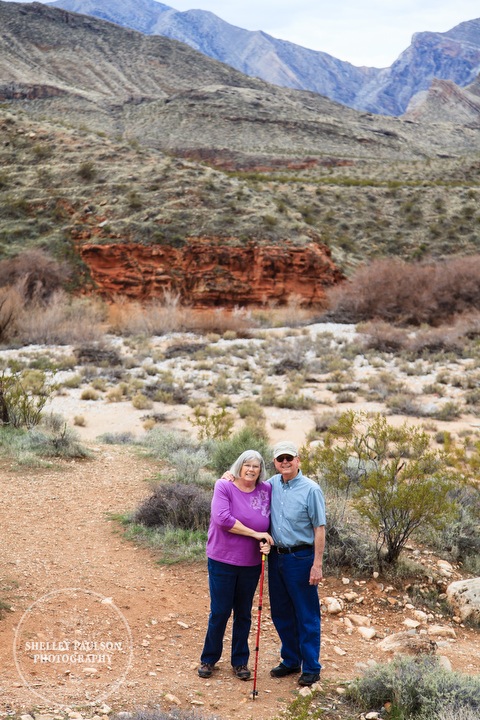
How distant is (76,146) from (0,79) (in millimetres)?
32402

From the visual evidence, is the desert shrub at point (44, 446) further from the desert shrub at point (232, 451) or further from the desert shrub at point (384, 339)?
the desert shrub at point (384, 339)

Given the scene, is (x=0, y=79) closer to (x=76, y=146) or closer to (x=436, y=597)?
(x=76, y=146)

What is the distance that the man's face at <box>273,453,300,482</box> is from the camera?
13.6 ft

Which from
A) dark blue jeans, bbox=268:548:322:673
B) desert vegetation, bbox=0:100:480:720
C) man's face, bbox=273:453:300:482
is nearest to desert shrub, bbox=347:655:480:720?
desert vegetation, bbox=0:100:480:720

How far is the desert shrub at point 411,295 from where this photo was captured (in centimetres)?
2534

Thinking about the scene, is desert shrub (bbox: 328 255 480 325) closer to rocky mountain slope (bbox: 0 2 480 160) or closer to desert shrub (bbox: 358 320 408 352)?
desert shrub (bbox: 358 320 408 352)

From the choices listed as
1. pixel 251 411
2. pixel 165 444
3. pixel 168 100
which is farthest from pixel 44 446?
A: pixel 168 100

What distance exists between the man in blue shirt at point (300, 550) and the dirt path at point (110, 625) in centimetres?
25

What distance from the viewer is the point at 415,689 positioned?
12.1 feet

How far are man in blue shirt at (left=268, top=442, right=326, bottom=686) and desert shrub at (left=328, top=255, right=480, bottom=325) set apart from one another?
21721 millimetres

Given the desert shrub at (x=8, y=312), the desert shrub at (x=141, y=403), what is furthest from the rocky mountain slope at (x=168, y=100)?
the desert shrub at (x=141, y=403)

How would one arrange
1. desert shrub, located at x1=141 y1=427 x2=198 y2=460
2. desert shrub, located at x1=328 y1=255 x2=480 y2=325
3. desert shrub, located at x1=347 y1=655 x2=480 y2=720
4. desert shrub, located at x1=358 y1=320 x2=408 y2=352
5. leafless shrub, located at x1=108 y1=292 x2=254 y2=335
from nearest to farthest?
desert shrub, located at x1=347 y1=655 x2=480 y2=720 → desert shrub, located at x1=141 y1=427 x2=198 y2=460 → desert shrub, located at x1=358 y1=320 x2=408 y2=352 → leafless shrub, located at x1=108 y1=292 x2=254 y2=335 → desert shrub, located at x1=328 y1=255 x2=480 y2=325

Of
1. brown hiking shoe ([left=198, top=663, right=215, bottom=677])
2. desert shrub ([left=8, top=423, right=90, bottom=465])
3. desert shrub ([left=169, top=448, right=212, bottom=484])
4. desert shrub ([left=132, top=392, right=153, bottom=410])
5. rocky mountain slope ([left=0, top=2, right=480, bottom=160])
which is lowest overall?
desert shrub ([left=132, top=392, right=153, bottom=410])

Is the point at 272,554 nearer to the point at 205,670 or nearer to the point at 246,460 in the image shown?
the point at 246,460
